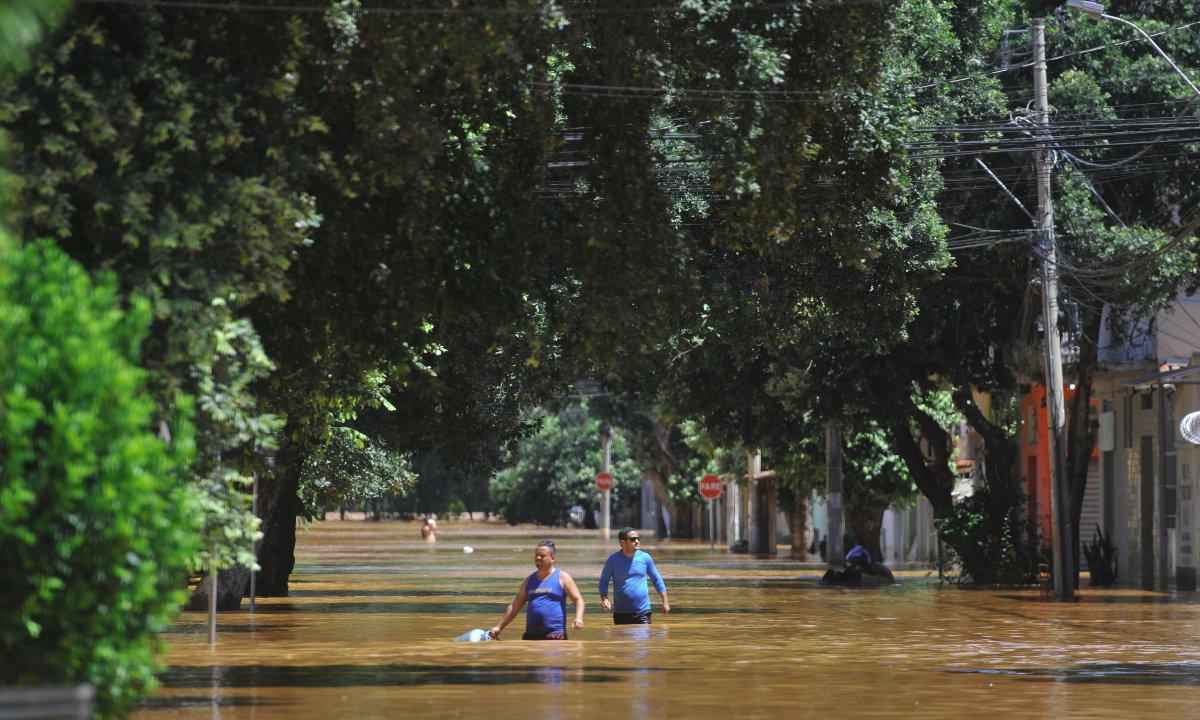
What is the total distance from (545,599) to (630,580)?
2.76 m

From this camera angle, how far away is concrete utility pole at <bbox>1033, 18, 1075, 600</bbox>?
36688 millimetres

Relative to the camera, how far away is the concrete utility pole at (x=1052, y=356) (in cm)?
3669

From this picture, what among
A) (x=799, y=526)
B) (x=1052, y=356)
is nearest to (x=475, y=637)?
(x=1052, y=356)

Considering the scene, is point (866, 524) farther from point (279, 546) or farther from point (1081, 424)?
point (279, 546)

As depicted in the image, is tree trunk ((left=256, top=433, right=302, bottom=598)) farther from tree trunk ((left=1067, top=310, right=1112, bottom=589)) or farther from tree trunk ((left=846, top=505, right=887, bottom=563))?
tree trunk ((left=846, top=505, right=887, bottom=563))

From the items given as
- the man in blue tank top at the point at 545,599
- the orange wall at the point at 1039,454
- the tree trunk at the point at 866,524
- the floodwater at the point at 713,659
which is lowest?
the floodwater at the point at 713,659

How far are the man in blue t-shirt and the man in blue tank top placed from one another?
127 cm

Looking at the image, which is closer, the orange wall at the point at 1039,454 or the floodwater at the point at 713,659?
the floodwater at the point at 713,659

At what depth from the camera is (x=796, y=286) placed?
26.8 metres

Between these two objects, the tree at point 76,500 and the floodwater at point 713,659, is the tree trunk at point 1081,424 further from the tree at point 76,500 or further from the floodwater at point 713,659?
the tree at point 76,500

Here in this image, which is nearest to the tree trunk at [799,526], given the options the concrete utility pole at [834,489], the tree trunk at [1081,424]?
the concrete utility pole at [834,489]

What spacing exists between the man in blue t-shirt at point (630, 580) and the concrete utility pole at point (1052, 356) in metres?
13.0

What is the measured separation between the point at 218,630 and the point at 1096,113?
1784cm

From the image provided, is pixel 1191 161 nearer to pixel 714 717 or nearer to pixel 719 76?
pixel 719 76
